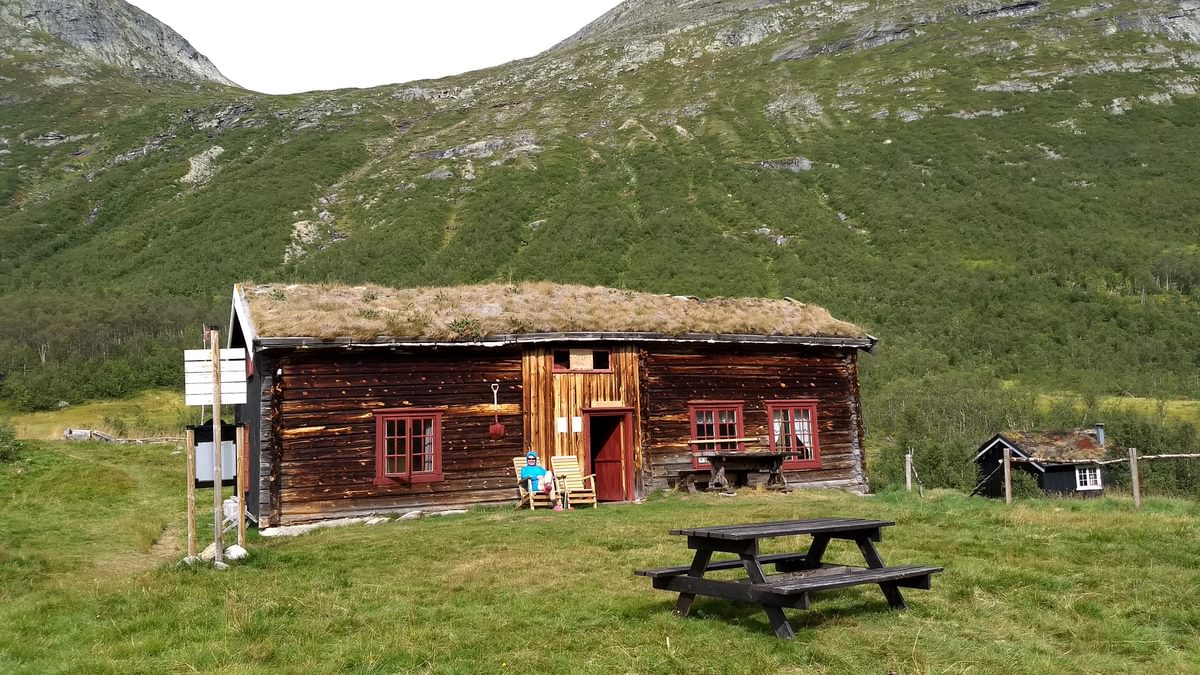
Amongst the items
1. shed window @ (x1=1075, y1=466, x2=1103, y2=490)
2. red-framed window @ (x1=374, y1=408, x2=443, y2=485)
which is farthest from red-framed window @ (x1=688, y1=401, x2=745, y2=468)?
shed window @ (x1=1075, y1=466, x2=1103, y2=490)

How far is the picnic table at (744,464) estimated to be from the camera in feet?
70.0

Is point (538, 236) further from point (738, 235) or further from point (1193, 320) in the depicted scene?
point (1193, 320)

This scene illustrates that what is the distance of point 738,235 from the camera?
314ft

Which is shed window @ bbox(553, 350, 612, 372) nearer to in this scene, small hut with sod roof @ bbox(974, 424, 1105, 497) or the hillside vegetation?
small hut with sod roof @ bbox(974, 424, 1105, 497)

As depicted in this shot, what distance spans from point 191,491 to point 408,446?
786cm

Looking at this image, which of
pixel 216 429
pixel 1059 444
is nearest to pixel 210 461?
pixel 216 429

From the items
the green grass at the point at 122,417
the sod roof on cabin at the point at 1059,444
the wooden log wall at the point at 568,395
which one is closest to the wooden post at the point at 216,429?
the wooden log wall at the point at 568,395

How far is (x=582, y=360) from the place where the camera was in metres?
21.6

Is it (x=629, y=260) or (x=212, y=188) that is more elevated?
(x=212, y=188)

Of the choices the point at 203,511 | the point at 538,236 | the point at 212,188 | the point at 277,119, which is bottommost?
the point at 203,511

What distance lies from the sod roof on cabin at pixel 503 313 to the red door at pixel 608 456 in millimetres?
2566

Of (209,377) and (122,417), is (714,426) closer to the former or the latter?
(209,377)

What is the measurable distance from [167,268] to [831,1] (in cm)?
15906

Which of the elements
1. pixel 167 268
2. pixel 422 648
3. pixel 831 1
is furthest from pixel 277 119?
pixel 422 648
